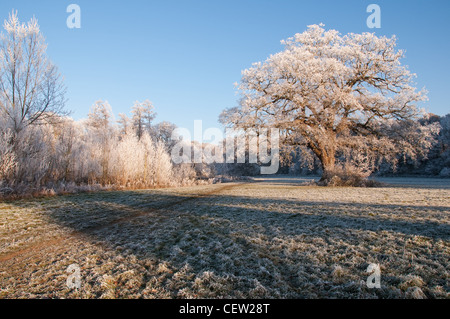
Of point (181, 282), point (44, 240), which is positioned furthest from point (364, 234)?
point (44, 240)

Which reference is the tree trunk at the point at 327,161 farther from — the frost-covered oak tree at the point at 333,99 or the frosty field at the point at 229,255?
the frosty field at the point at 229,255

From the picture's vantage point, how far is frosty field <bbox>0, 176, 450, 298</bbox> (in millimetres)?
2312

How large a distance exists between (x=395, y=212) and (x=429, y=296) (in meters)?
4.49

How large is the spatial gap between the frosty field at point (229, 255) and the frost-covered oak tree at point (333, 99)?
468 inches

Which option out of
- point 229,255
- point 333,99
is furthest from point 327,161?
point 229,255

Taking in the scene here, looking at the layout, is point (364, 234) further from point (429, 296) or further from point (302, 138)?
point (302, 138)

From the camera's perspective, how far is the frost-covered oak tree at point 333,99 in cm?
1599

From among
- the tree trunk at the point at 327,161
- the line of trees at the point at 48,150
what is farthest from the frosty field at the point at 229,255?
the tree trunk at the point at 327,161

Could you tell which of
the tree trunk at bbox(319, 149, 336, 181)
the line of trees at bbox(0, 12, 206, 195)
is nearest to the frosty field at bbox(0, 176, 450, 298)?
the line of trees at bbox(0, 12, 206, 195)

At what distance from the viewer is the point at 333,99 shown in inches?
638

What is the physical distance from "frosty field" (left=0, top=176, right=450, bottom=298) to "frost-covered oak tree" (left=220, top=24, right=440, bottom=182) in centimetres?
1188

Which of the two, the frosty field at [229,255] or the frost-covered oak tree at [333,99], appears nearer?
the frosty field at [229,255]

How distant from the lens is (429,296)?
2094 millimetres

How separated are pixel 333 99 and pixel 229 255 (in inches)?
627
